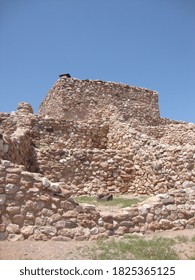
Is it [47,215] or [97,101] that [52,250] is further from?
[97,101]

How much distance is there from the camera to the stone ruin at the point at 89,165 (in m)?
6.84

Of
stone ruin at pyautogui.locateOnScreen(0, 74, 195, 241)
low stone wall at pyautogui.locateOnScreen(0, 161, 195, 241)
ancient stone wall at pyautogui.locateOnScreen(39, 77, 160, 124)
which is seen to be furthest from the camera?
ancient stone wall at pyautogui.locateOnScreen(39, 77, 160, 124)

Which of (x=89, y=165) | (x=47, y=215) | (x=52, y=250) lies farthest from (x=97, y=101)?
(x=52, y=250)

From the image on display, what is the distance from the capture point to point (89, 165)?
12.2 metres

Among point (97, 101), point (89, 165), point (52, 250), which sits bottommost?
point (52, 250)

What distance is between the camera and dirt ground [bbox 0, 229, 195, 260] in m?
5.92

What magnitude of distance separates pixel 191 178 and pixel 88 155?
3.94 meters

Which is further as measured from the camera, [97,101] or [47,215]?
[97,101]

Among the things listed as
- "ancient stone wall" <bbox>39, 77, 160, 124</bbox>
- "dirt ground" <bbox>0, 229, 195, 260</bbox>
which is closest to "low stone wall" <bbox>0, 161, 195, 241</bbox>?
"dirt ground" <bbox>0, 229, 195, 260</bbox>

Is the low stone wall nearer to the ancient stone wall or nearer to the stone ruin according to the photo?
the stone ruin

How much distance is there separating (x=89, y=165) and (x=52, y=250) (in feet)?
20.2

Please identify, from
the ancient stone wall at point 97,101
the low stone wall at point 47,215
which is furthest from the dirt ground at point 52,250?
the ancient stone wall at point 97,101

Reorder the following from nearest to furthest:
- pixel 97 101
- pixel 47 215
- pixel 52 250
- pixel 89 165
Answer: pixel 52 250
pixel 47 215
pixel 89 165
pixel 97 101

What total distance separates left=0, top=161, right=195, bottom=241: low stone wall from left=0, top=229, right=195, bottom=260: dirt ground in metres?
0.20
